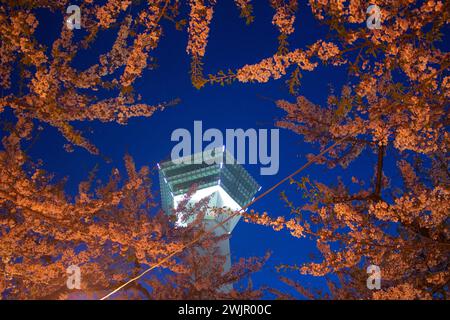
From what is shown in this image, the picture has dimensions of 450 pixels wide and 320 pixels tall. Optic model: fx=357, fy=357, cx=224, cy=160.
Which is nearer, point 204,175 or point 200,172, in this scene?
point 204,175

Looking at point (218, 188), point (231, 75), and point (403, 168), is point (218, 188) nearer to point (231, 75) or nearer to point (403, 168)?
point (403, 168)

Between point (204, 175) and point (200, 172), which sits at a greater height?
point (200, 172)

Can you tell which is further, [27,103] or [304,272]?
[304,272]

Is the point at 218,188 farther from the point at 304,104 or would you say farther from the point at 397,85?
the point at 397,85

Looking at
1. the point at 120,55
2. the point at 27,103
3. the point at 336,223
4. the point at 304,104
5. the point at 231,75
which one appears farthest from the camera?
the point at 304,104

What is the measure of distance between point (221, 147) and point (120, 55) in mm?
49500

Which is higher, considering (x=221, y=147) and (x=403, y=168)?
(x=221, y=147)

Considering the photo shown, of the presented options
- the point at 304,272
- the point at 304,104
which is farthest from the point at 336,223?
the point at 304,104

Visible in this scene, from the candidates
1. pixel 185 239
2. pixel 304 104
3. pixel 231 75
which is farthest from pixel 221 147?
pixel 231 75

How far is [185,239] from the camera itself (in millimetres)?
14602
